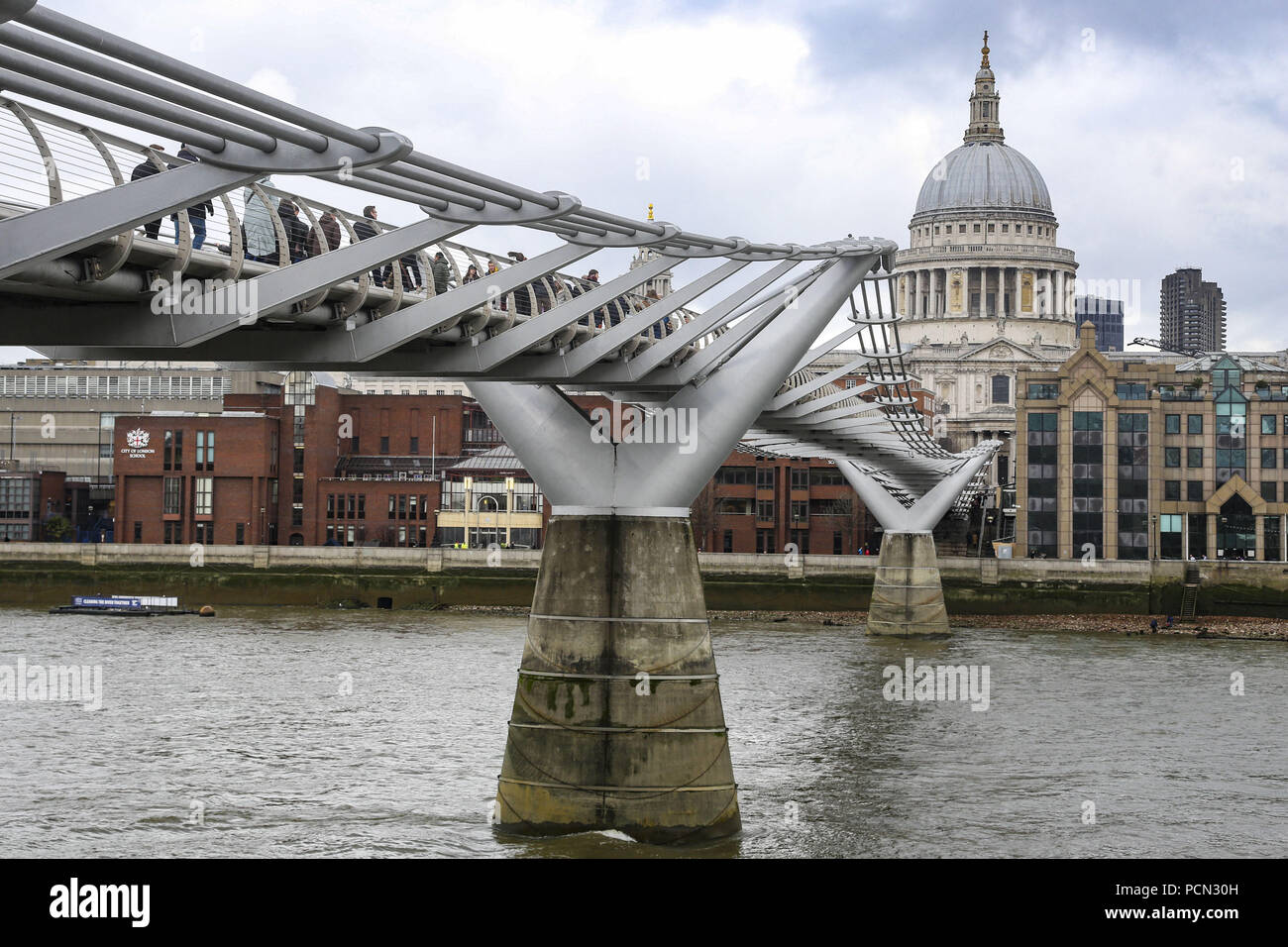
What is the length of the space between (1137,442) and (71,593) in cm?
4087

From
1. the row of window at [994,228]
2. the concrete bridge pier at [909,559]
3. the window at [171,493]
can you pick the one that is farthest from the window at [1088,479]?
the row of window at [994,228]

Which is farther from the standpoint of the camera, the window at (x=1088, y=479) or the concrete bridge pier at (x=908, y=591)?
the window at (x=1088, y=479)

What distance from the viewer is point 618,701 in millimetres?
17844

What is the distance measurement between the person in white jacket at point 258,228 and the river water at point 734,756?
704cm

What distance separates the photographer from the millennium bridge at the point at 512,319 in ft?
30.9

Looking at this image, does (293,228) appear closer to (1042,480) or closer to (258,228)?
(258,228)

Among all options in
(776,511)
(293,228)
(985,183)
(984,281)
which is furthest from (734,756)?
(985,183)

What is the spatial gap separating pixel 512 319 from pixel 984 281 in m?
110

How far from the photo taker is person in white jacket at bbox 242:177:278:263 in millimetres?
13000

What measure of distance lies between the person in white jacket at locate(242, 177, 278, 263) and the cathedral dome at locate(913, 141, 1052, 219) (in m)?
115

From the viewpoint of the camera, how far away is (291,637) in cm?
4584

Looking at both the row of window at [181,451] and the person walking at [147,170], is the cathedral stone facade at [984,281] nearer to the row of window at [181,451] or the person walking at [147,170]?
the row of window at [181,451]
